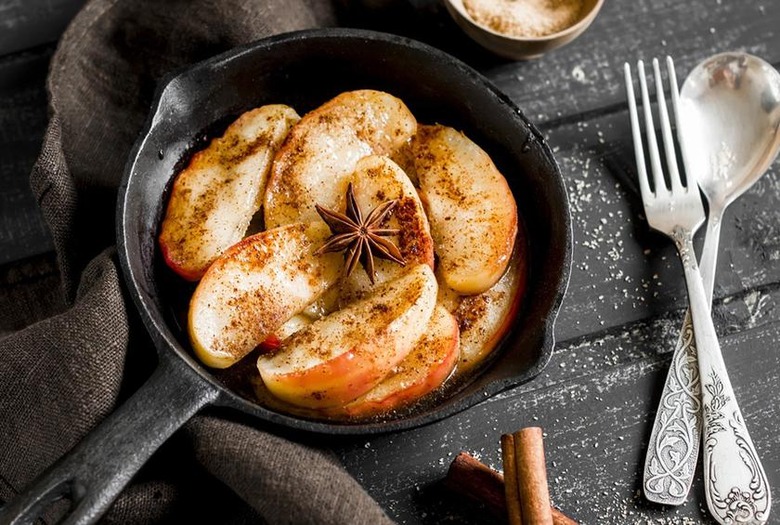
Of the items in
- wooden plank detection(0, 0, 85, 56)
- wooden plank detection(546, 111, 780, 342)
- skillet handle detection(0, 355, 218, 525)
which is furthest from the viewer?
wooden plank detection(0, 0, 85, 56)

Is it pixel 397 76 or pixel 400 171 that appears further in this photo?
pixel 397 76

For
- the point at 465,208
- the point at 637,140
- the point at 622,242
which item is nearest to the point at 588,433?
the point at 622,242

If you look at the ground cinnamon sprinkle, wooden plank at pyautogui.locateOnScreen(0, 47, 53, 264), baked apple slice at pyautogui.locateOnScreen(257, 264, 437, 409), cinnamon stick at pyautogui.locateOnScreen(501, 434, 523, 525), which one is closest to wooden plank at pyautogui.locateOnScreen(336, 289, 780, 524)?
cinnamon stick at pyautogui.locateOnScreen(501, 434, 523, 525)

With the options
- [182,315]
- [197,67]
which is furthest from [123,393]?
[197,67]

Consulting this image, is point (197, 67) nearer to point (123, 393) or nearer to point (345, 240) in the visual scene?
point (345, 240)

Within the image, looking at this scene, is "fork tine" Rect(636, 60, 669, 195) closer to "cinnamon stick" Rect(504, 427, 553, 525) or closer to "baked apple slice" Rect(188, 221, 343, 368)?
"cinnamon stick" Rect(504, 427, 553, 525)

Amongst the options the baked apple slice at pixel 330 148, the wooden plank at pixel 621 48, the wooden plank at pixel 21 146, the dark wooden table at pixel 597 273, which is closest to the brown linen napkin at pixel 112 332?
the wooden plank at pixel 21 146

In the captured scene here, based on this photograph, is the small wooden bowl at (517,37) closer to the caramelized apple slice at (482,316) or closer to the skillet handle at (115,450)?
the caramelized apple slice at (482,316)
